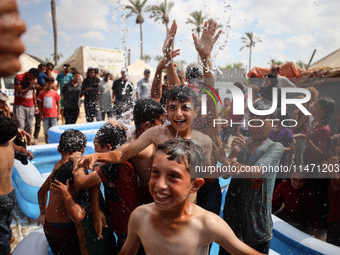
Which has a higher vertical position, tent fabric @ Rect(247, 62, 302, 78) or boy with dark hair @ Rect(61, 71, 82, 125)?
tent fabric @ Rect(247, 62, 302, 78)

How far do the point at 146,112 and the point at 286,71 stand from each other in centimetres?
473

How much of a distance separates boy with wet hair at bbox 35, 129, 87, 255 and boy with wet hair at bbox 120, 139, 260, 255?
26.1 inches

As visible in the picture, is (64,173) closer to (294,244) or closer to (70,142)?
(70,142)

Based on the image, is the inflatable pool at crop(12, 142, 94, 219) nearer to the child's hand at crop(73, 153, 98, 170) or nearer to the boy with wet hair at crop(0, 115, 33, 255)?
the boy with wet hair at crop(0, 115, 33, 255)

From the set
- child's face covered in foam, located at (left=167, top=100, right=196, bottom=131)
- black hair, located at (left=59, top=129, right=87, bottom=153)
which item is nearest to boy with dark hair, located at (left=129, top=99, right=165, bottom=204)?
child's face covered in foam, located at (left=167, top=100, right=196, bottom=131)

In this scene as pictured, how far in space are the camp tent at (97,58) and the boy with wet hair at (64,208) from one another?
57.9 ft

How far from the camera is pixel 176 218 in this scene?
5.25ft

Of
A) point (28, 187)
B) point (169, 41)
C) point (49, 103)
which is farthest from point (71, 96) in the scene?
point (169, 41)

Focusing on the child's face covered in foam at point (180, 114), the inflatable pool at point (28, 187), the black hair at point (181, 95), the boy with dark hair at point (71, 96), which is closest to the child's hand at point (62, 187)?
the child's face covered in foam at point (180, 114)

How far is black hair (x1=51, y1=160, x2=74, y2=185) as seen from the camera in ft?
7.12

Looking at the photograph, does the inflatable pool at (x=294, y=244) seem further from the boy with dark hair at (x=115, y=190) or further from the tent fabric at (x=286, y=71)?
the tent fabric at (x=286, y=71)

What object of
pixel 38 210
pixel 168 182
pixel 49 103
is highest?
pixel 49 103

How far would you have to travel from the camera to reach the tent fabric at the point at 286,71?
593 cm

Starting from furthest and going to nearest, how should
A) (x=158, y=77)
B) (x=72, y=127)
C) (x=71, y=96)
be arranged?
(x=71, y=96) < (x=72, y=127) < (x=158, y=77)
